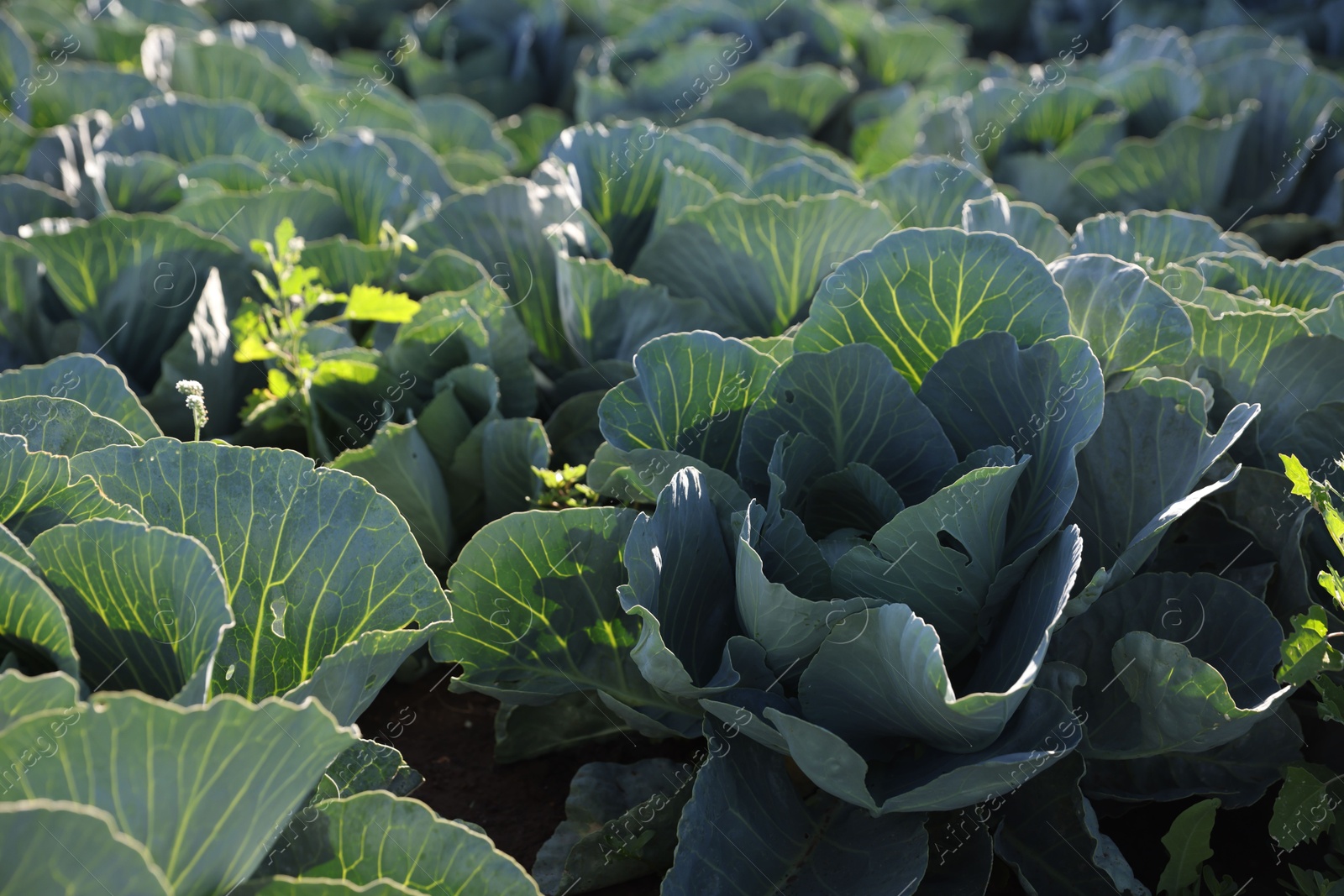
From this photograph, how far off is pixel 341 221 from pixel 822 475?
2.06 metres

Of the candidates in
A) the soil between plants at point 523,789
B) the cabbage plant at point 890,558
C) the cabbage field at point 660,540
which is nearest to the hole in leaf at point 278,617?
the cabbage field at point 660,540

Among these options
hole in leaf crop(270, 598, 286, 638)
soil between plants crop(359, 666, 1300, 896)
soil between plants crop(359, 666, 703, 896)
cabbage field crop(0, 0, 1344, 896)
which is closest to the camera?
cabbage field crop(0, 0, 1344, 896)

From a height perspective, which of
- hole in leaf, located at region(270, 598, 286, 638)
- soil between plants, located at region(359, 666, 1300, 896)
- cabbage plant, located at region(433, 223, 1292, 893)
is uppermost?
hole in leaf, located at region(270, 598, 286, 638)

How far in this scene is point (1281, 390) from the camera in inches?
100

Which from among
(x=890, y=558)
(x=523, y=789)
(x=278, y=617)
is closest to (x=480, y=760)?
(x=523, y=789)

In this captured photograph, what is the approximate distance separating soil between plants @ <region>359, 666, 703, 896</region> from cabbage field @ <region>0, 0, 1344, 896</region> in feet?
0.03

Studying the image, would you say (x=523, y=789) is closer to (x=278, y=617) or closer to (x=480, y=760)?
(x=480, y=760)

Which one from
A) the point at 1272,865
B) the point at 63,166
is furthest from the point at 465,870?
the point at 63,166

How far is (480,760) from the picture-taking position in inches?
104

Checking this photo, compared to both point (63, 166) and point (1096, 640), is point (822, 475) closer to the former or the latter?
point (1096, 640)

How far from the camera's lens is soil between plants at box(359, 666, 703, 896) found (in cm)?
245

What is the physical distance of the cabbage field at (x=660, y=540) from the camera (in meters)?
1.68

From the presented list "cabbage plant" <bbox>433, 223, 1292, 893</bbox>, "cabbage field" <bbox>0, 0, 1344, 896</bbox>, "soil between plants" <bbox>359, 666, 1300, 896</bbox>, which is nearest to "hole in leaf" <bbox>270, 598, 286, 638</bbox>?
"cabbage field" <bbox>0, 0, 1344, 896</bbox>

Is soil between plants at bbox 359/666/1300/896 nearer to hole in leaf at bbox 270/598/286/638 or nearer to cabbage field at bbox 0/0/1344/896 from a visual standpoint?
cabbage field at bbox 0/0/1344/896
